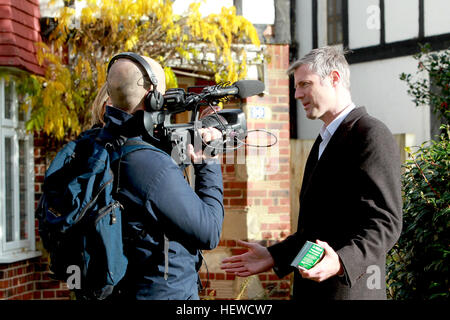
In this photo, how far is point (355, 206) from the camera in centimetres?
252

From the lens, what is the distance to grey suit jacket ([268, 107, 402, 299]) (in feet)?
8.00

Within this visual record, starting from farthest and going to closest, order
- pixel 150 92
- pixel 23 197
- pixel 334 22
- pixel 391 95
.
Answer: pixel 334 22
pixel 391 95
pixel 23 197
pixel 150 92

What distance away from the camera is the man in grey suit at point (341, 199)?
243 centimetres

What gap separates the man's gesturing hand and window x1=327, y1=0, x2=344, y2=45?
22.6ft

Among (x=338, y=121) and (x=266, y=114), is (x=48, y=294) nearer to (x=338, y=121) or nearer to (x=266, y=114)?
(x=266, y=114)

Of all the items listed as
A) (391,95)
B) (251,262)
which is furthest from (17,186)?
(391,95)

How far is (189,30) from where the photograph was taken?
21.8ft

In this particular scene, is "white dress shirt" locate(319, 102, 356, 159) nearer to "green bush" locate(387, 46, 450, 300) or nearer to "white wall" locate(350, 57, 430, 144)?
"green bush" locate(387, 46, 450, 300)

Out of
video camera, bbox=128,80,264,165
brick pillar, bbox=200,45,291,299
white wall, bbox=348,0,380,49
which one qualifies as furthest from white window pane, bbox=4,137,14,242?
white wall, bbox=348,0,380,49

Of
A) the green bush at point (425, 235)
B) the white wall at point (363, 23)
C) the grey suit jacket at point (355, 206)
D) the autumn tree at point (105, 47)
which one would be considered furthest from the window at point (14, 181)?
the white wall at point (363, 23)

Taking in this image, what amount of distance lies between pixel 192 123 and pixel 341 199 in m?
0.65

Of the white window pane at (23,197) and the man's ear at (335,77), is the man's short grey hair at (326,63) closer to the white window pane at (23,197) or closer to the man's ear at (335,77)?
the man's ear at (335,77)
